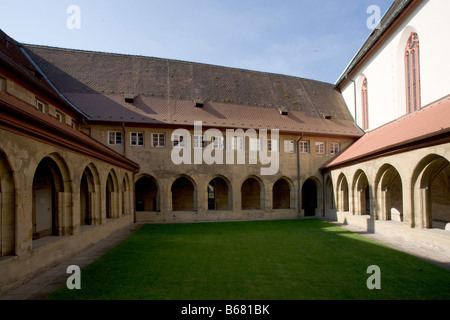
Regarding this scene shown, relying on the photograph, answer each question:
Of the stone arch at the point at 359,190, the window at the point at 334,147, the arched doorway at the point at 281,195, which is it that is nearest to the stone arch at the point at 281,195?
the arched doorway at the point at 281,195

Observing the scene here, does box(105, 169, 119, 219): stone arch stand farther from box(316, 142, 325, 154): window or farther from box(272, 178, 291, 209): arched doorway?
box(316, 142, 325, 154): window

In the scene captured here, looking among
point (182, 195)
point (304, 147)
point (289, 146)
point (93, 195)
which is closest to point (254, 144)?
point (289, 146)

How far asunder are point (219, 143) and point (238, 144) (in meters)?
1.32

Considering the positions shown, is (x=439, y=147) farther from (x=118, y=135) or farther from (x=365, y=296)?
(x=118, y=135)

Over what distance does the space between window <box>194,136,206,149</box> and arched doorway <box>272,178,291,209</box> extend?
8201mm

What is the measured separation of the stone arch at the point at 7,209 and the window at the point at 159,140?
12469mm

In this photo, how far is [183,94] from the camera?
21406 mm

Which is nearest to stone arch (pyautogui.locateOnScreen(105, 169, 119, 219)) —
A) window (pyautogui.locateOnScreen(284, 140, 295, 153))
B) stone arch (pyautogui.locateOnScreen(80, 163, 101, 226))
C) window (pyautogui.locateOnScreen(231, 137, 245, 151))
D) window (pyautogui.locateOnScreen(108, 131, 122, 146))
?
stone arch (pyautogui.locateOnScreen(80, 163, 101, 226))

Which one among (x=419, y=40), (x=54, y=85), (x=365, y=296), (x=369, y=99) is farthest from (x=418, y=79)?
(x=54, y=85)

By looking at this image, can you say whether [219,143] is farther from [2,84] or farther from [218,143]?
[2,84]

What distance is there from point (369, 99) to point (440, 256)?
13.9 metres

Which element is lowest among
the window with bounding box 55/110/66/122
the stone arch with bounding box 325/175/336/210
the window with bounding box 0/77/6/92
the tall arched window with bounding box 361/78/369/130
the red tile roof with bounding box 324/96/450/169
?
the stone arch with bounding box 325/175/336/210

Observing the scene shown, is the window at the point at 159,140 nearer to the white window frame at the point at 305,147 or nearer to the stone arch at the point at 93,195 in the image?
Result: the stone arch at the point at 93,195

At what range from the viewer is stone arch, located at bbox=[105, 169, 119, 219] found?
1544 centimetres
